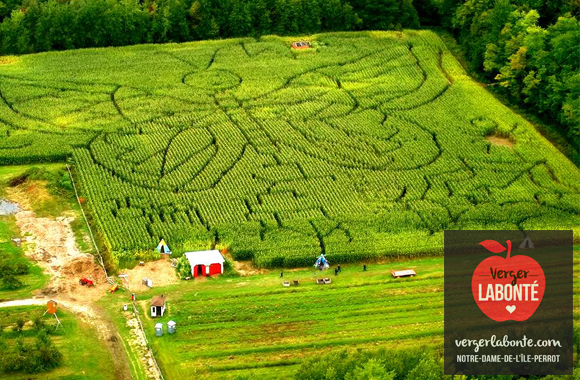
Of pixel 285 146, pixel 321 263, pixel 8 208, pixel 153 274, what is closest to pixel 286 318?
pixel 321 263

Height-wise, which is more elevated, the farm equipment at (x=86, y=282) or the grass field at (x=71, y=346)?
the farm equipment at (x=86, y=282)

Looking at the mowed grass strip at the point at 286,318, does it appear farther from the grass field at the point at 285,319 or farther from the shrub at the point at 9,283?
the shrub at the point at 9,283

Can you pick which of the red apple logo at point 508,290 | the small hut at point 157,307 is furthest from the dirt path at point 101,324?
the red apple logo at point 508,290

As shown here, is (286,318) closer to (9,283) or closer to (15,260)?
(9,283)

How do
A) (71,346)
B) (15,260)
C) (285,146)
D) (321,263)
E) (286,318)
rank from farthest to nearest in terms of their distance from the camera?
(285,146), (321,263), (15,260), (286,318), (71,346)

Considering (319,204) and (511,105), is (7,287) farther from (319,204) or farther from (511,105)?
(511,105)

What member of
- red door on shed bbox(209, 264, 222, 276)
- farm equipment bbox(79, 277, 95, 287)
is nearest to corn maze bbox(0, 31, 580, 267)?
red door on shed bbox(209, 264, 222, 276)

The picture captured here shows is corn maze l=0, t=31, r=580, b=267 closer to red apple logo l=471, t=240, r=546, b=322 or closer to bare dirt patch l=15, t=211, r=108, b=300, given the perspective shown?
bare dirt patch l=15, t=211, r=108, b=300
